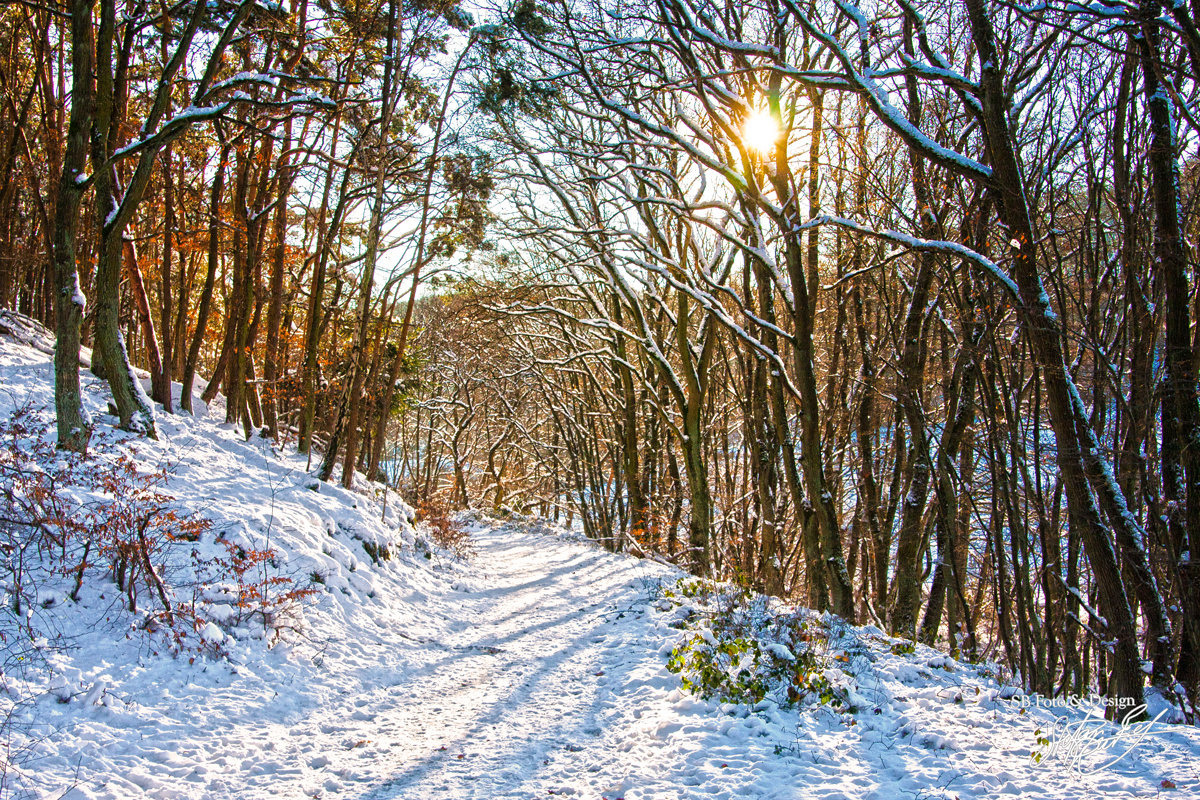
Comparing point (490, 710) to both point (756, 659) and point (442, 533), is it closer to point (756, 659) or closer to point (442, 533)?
point (756, 659)

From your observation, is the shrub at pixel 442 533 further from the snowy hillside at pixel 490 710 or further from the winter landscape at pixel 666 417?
the snowy hillside at pixel 490 710

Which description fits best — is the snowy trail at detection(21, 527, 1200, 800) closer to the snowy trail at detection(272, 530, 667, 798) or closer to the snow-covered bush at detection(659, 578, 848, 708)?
the snowy trail at detection(272, 530, 667, 798)

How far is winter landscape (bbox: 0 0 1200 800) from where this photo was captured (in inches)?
149

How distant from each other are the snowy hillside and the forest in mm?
1485

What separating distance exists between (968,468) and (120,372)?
12067 mm

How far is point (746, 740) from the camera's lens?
391cm

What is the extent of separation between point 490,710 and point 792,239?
5.86 metres

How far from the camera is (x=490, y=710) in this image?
15.8 feet

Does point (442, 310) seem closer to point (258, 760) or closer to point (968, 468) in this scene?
point (968, 468)

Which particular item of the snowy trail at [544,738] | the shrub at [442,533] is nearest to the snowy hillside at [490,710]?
the snowy trail at [544,738]

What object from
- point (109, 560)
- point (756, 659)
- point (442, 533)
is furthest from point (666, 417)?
point (109, 560)

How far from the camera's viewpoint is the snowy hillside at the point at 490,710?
3.29 metres

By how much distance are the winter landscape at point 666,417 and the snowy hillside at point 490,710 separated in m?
0.03

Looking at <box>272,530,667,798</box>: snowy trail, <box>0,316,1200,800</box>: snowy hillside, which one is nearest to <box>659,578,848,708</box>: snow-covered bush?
<box>0,316,1200,800</box>: snowy hillside
